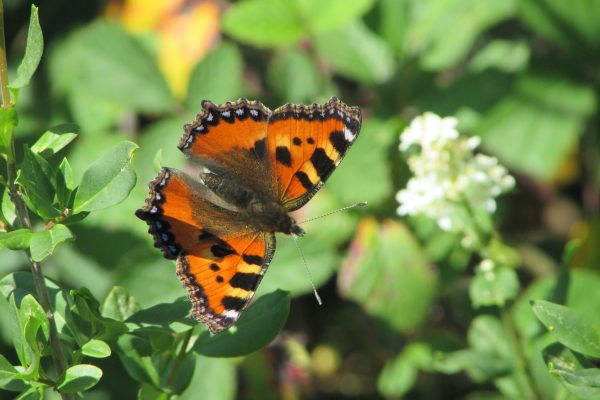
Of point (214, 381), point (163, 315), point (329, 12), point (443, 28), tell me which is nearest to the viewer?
point (163, 315)

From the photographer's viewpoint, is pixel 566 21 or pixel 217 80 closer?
pixel 217 80

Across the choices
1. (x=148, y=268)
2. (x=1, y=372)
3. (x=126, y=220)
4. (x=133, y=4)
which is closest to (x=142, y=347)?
(x=1, y=372)

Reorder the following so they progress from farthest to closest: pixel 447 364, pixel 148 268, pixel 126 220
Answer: pixel 126 220 → pixel 148 268 → pixel 447 364

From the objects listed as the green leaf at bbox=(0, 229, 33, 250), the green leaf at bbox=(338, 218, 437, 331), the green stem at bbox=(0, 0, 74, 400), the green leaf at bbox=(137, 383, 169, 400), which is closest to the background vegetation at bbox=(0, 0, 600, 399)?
the green leaf at bbox=(338, 218, 437, 331)

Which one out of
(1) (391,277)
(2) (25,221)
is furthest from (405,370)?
Answer: (2) (25,221)

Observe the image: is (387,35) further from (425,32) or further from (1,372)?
(1,372)

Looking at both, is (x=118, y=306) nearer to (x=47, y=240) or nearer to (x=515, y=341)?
(x=47, y=240)

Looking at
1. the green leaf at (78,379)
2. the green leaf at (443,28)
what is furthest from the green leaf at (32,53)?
the green leaf at (443,28)

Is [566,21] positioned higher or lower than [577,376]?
higher
